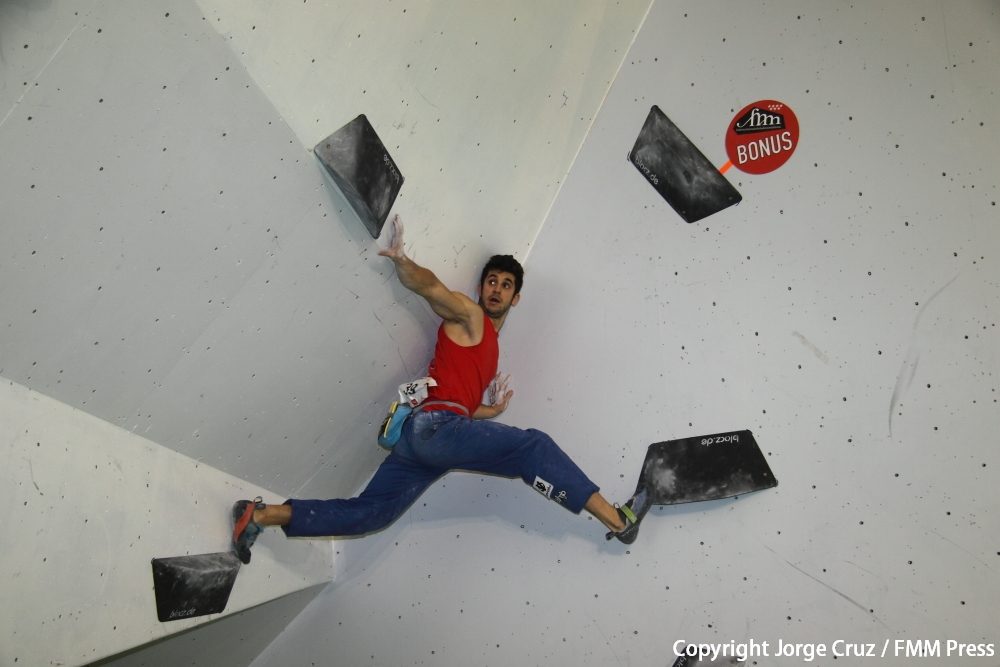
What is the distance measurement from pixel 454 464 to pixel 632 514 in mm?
504

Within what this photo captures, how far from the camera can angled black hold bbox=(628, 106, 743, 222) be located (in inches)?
94.6

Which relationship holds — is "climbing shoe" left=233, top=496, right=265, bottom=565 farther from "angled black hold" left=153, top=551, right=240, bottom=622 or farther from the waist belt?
the waist belt

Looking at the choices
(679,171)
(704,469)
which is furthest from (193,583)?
(679,171)

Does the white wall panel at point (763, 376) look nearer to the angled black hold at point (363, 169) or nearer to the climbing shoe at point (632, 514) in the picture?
the climbing shoe at point (632, 514)

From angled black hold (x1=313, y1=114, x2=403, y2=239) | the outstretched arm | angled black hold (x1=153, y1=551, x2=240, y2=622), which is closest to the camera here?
angled black hold (x1=313, y1=114, x2=403, y2=239)

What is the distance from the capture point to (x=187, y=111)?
5.23ft

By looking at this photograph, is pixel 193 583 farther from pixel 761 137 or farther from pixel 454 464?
pixel 761 137

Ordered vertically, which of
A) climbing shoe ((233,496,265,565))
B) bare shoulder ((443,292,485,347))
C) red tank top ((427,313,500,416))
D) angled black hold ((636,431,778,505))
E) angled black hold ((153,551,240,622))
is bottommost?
angled black hold ((153,551,240,622))

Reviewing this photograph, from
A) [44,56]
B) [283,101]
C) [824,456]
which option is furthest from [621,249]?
[44,56]

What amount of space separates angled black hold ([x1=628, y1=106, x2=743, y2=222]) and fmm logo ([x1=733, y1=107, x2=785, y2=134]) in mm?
128

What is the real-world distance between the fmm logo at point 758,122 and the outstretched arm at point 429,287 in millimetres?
895

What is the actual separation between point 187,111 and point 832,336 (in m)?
1.61

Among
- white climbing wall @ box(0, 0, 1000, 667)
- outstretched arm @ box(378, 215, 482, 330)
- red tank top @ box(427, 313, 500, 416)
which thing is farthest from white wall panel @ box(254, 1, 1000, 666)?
outstretched arm @ box(378, 215, 482, 330)

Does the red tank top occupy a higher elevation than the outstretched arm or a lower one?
lower
